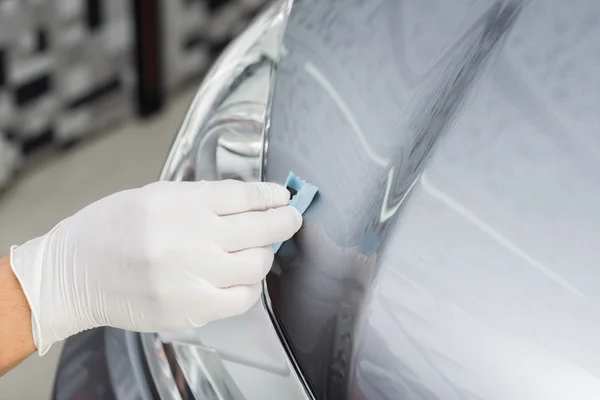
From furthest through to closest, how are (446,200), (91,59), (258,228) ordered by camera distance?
(91,59) → (258,228) → (446,200)

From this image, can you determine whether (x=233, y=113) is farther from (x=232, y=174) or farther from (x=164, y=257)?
(x=164, y=257)

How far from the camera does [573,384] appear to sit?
0.54m

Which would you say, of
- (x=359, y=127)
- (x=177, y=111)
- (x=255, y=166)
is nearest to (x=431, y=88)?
(x=359, y=127)

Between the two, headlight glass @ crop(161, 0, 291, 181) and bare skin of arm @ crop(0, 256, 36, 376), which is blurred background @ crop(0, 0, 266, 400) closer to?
bare skin of arm @ crop(0, 256, 36, 376)

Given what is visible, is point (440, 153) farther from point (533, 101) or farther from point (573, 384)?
point (573, 384)

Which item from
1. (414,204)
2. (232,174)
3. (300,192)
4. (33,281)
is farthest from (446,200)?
(33,281)

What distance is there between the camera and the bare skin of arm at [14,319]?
83 centimetres

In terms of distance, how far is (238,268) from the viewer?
28.5 inches

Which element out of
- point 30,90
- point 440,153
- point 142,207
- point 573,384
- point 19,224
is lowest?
point 19,224

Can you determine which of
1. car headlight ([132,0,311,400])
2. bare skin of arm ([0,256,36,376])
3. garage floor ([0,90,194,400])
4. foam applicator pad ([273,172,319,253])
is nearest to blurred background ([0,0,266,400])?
garage floor ([0,90,194,400])

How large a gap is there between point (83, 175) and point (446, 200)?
1517 millimetres

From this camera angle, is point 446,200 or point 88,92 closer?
point 446,200

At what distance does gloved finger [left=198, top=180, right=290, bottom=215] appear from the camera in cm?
72

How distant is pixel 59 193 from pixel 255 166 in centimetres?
127
